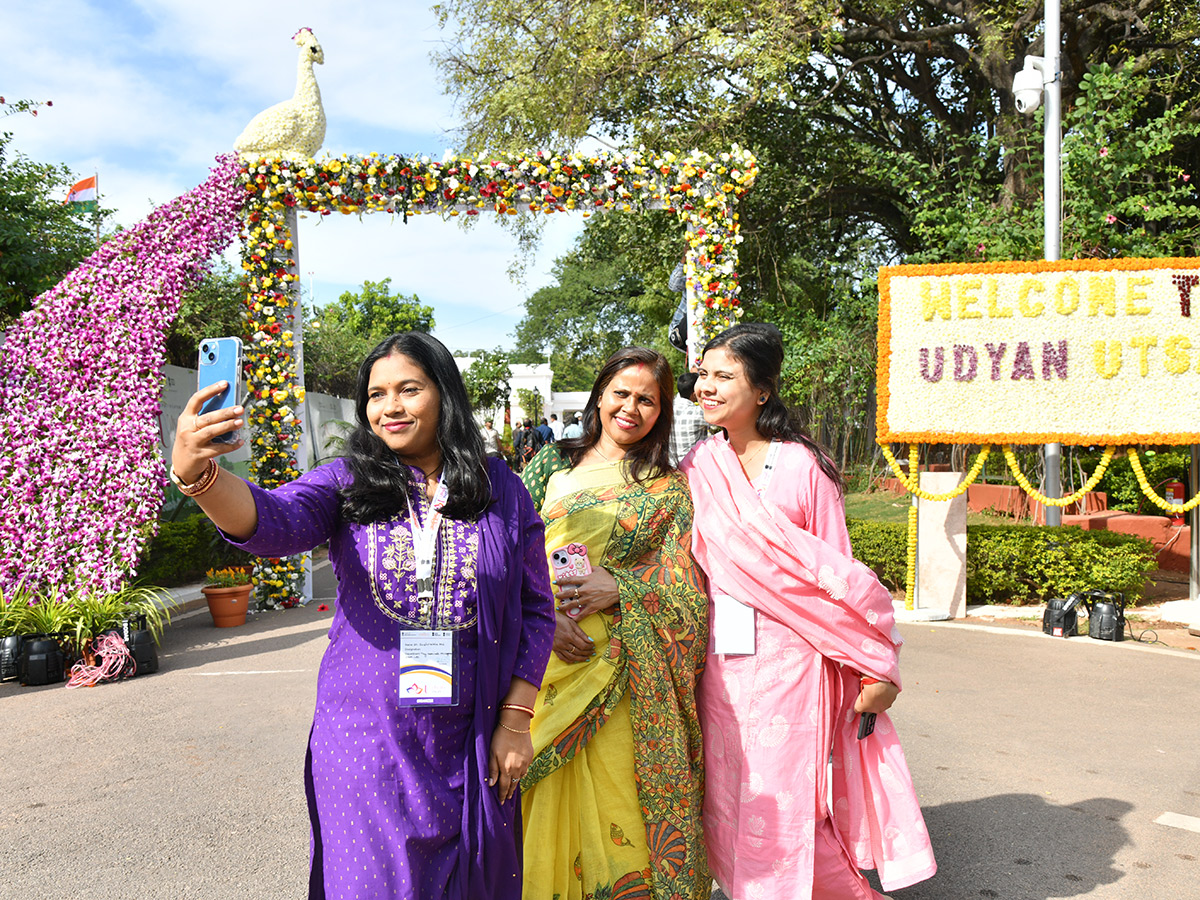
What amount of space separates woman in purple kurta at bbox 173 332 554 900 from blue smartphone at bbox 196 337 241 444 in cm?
17

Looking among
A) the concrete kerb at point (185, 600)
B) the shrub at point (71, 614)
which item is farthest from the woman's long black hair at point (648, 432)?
the concrete kerb at point (185, 600)

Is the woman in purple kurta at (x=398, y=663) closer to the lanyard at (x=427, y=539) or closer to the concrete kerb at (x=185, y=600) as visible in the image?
the lanyard at (x=427, y=539)

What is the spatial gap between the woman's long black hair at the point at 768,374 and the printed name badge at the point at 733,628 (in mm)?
490

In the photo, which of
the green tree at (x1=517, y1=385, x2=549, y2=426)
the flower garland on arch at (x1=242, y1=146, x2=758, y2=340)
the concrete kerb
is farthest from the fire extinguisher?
the green tree at (x1=517, y1=385, x2=549, y2=426)

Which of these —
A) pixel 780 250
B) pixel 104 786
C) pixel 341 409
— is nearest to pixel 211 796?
pixel 104 786

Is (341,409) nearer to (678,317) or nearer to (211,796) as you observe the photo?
(678,317)

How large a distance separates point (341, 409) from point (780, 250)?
903cm

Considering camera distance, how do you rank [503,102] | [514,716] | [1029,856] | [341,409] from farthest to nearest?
[341,409], [503,102], [1029,856], [514,716]

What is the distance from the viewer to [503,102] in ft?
38.2

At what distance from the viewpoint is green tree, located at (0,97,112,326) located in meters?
8.55

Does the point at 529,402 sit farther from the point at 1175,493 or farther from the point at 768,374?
the point at 768,374

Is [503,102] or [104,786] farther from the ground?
[503,102]

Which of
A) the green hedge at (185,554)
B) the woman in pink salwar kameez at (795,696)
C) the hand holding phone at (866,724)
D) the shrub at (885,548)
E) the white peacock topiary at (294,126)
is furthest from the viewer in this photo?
the green hedge at (185,554)

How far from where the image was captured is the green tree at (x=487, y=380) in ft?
92.3
